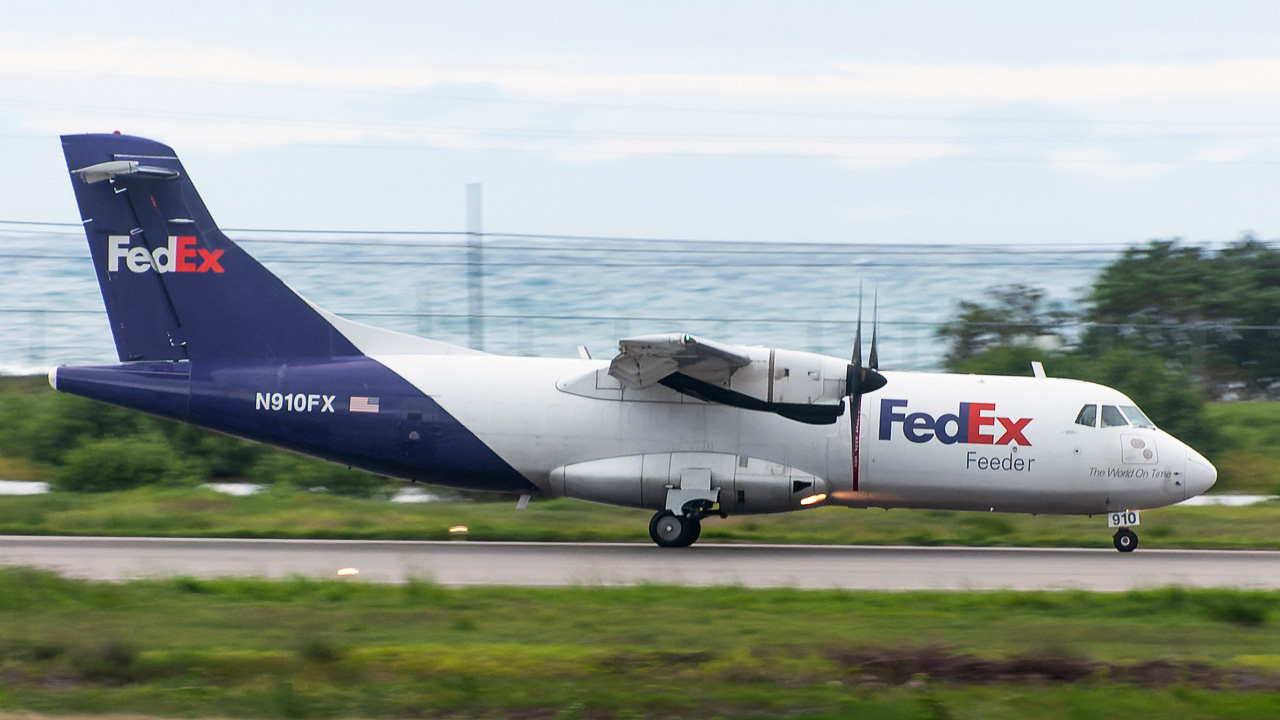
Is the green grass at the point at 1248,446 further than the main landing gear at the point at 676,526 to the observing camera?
Yes

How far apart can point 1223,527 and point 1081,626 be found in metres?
9.34

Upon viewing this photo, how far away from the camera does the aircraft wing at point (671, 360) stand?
16281 mm

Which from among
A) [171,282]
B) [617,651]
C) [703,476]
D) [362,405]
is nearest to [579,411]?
[703,476]

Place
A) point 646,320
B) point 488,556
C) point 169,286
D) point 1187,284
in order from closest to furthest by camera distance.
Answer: point 488,556
point 169,286
point 646,320
point 1187,284

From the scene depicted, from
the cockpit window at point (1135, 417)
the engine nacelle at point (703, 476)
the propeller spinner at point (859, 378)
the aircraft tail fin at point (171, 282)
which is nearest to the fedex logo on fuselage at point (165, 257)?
the aircraft tail fin at point (171, 282)

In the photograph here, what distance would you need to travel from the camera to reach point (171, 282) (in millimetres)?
18016

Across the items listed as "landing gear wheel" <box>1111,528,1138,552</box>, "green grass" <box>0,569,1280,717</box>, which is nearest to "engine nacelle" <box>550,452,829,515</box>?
"green grass" <box>0,569,1280,717</box>

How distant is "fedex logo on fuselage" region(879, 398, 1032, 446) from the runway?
1.57 m

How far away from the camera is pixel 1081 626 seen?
473 inches

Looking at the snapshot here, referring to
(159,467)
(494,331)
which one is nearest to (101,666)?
(159,467)

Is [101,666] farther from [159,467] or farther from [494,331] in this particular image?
[494,331]

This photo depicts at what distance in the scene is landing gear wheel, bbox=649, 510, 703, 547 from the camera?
1752 centimetres

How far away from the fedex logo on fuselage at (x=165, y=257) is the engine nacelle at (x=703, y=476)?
19.2ft

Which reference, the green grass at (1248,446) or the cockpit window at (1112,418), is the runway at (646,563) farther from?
the green grass at (1248,446)
